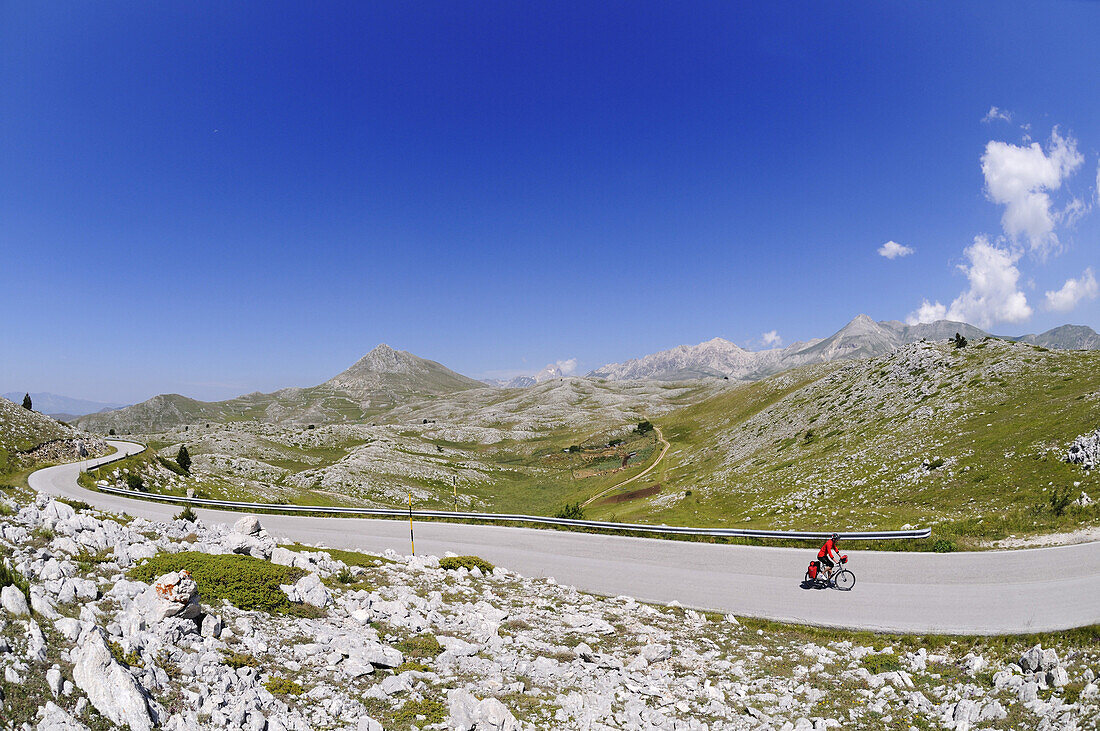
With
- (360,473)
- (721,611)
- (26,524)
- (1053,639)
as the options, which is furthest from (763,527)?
(360,473)

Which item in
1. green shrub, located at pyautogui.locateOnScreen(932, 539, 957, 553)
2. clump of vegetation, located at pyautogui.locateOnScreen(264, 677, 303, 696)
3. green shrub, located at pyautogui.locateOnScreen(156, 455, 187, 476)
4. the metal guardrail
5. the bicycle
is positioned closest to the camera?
clump of vegetation, located at pyautogui.locateOnScreen(264, 677, 303, 696)

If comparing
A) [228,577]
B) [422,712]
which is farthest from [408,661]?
[228,577]

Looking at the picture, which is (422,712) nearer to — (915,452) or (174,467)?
(915,452)

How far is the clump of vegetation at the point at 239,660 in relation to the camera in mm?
10320

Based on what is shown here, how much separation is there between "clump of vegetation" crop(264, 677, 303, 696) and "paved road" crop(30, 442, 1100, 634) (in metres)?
15.2

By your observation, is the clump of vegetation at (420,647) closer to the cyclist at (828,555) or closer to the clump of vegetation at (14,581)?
the clump of vegetation at (14,581)

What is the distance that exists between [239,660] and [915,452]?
160ft

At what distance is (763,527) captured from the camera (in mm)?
35062

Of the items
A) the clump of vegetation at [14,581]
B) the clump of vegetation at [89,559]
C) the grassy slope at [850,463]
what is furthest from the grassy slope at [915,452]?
the clump of vegetation at [89,559]

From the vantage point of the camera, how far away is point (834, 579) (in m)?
21.2

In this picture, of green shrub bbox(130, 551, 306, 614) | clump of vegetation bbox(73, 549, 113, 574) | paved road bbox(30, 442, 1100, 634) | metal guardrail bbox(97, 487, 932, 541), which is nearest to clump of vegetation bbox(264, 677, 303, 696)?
green shrub bbox(130, 551, 306, 614)

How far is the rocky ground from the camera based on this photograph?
8.50m

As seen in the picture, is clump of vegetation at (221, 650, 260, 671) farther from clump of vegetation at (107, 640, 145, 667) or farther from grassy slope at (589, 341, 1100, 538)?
grassy slope at (589, 341, 1100, 538)

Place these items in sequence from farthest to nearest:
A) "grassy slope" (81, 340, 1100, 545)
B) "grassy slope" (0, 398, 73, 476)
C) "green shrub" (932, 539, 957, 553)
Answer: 1. "grassy slope" (0, 398, 73, 476)
2. "grassy slope" (81, 340, 1100, 545)
3. "green shrub" (932, 539, 957, 553)
